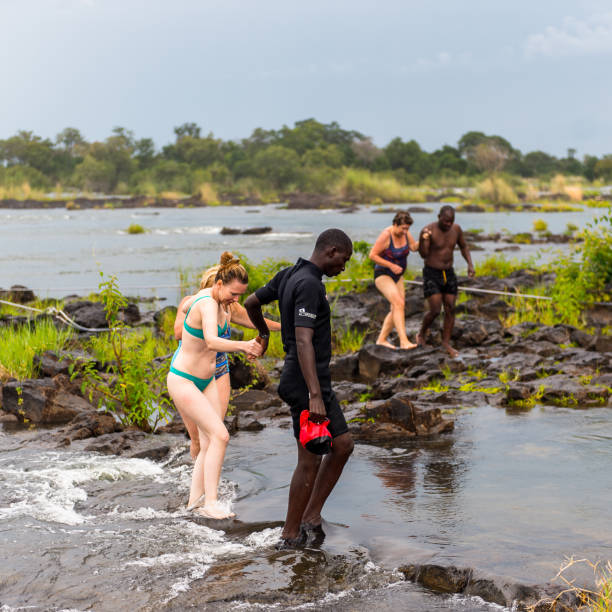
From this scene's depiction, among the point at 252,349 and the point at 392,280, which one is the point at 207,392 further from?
the point at 392,280

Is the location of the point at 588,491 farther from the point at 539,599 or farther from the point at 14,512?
the point at 14,512

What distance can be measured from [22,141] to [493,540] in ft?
429

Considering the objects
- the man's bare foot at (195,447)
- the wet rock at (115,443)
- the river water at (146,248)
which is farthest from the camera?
the river water at (146,248)

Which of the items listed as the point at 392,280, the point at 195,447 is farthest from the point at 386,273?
the point at 195,447

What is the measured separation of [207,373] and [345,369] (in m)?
5.20

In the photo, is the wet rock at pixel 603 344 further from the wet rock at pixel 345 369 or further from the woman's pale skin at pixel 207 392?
the woman's pale skin at pixel 207 392

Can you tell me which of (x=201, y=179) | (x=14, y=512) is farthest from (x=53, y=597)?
(x=201, y=179)

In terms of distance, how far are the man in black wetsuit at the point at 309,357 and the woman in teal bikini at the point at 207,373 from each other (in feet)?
1.38

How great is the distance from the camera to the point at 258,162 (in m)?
110

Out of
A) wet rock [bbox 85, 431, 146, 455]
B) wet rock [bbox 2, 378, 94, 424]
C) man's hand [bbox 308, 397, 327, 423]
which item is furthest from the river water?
man's hand [bbox 308, 397, 327, 423]

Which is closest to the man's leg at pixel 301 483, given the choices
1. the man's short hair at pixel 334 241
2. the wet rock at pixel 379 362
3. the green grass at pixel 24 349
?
the man's short hair at pixel 334 241

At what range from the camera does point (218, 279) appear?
5762mm

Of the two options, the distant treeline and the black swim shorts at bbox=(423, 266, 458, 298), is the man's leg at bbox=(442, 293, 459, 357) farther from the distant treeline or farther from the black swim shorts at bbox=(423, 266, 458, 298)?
the distant treeline

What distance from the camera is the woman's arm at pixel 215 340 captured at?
5.34m
